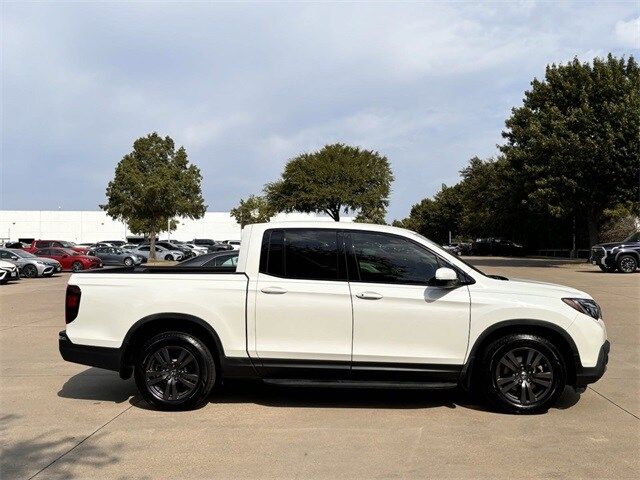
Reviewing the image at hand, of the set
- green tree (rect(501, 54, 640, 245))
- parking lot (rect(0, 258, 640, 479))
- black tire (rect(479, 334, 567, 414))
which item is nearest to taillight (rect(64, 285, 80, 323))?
parking lot (rect(0, 258, 640, 479))

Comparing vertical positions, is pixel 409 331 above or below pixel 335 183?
below

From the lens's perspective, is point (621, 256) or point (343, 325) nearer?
point (343, 325)

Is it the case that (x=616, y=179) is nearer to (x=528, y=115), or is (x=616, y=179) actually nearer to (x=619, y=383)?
(x=528, y=115)

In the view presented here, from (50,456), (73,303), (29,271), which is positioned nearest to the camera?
(50,456)

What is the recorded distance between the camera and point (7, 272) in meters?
23.4

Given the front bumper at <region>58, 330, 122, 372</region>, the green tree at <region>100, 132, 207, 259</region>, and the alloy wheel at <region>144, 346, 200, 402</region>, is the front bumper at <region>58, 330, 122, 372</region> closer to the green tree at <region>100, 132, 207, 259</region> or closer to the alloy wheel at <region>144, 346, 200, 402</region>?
the alloy wheel at <region>144, 346, 200, 402</region>

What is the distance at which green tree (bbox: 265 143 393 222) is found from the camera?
54312 mm

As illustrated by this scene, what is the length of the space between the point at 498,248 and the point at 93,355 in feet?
176

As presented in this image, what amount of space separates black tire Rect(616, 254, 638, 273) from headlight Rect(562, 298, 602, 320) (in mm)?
22970

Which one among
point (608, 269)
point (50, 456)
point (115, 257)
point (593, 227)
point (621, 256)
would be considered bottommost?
point (50, 456)

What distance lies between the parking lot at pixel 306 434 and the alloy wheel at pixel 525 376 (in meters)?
0.20

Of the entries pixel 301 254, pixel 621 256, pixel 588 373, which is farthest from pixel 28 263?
pixel 588 373

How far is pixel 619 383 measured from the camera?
7.20m

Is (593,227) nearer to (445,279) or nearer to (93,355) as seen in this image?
(445,279)
